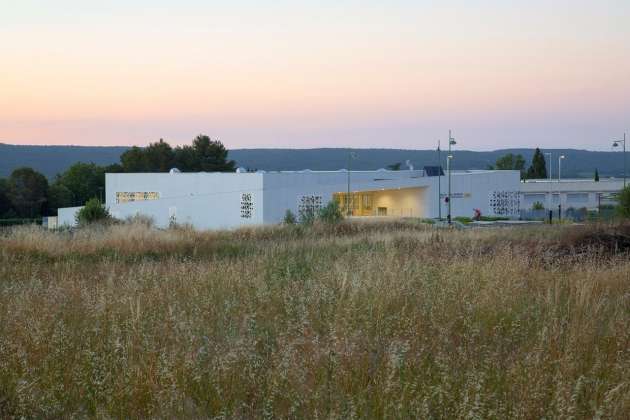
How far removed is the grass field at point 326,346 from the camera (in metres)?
4.31

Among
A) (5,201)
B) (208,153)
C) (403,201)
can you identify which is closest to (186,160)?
(208,153)

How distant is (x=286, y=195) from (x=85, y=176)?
135ft

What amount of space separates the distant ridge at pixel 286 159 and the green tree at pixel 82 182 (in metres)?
52.7

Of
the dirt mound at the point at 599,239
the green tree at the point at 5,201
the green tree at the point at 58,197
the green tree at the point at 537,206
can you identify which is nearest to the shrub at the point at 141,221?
the dirt mound at the point at 599,239

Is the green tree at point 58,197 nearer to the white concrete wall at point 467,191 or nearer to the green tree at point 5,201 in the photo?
the green tree at point 5,201

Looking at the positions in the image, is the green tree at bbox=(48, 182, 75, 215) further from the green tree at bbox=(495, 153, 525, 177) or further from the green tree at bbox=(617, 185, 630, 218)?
the green tree at bbox=(617, 185, 630, 218)

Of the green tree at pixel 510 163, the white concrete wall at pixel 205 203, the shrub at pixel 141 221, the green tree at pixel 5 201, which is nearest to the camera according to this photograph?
the shrub at pixel 141 221

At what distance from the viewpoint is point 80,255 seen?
1399cm

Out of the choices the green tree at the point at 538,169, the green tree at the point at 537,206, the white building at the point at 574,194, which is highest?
the green tree at the point at 538,169

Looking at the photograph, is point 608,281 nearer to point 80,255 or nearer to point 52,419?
point 52,419

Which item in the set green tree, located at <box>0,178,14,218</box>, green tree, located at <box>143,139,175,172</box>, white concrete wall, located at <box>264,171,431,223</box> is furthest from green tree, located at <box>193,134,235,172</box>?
white concrete wall, located at <box>264,171,431,223</box>

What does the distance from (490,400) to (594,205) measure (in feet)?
232

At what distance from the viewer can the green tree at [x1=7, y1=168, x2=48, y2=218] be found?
230ft

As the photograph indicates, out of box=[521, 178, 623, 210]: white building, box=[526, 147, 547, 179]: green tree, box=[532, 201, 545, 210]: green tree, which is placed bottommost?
box=[532, 201, 545, 210]: green tree
